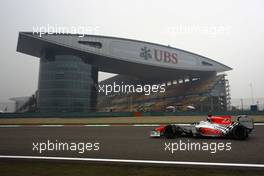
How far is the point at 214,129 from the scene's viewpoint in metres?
7.63

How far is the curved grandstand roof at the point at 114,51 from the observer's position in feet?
141

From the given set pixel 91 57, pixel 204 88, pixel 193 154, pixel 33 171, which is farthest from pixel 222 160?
pixel 204 88

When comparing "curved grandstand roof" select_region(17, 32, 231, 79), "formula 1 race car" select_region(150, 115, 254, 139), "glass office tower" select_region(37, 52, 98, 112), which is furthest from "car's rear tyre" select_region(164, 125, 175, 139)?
"curved grandstand roof" select_region(17, 32, 231, 79)

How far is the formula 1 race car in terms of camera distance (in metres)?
7.45

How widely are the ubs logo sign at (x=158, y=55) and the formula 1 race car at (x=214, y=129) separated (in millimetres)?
36795

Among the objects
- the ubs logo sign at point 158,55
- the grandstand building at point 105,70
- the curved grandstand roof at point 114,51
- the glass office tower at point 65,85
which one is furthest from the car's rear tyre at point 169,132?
the ubs logo sign at point 158,55

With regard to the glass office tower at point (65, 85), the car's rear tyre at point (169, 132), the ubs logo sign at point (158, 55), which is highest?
the ubs logo sign at point (158, 55)

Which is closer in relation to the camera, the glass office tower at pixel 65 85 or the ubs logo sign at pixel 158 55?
the glass office tower at pixel 65 85

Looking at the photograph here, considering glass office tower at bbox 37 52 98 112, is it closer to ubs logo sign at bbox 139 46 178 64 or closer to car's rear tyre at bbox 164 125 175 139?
ubs logo sign at bbox 139 46 178 64

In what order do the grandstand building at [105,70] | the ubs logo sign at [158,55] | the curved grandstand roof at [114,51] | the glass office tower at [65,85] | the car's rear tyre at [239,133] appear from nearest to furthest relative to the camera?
the car's rear tyre at [239,133] < the glass office tower at [65,85] < the grandstand building at [105,70] < the curved grandstand roof at [114,51] < the ubs logo sign at [158,55]

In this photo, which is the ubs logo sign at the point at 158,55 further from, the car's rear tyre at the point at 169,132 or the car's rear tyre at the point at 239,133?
the car's rear tyre at the point at 239,133

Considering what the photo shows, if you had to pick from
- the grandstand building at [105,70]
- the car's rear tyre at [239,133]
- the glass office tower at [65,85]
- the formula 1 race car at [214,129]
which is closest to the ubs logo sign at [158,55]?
the grandstand building at [105,70]

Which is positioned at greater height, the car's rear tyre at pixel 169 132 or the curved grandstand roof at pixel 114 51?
the curved grandstand roof at pixel 114 51

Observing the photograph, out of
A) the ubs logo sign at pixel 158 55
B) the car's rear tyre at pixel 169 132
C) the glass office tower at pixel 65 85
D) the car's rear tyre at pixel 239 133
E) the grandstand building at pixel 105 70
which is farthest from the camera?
the ubs logo sign at pixel 158 55
